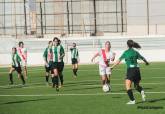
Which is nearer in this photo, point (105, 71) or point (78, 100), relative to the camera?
point (78, 100)

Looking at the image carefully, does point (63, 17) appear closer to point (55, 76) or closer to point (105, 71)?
point (55, 76)

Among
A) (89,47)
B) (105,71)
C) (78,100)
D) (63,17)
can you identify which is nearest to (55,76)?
(105,71)

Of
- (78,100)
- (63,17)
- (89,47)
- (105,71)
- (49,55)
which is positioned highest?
(63,17)

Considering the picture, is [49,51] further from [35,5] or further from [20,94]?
[35,5]

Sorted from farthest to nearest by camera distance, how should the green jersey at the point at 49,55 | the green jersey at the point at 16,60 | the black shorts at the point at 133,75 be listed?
the green jersey at the point at 16,60, the green jersey at the point at 49,55, the black shorts at the point at 133,75

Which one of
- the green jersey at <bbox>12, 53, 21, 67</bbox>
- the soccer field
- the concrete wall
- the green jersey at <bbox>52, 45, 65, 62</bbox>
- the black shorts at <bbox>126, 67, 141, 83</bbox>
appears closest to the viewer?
the soccer field

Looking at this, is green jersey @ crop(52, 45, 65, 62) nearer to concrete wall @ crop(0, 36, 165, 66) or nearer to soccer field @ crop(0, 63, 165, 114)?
soccer field @ crop(0, 63, 165, 114)

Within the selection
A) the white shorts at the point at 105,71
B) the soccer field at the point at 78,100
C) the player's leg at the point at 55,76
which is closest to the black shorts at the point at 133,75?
the soccer field at the point at 78,100

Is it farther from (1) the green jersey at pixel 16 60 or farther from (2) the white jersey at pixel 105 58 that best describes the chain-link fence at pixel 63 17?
(2) the white jersey at pixel 105 58

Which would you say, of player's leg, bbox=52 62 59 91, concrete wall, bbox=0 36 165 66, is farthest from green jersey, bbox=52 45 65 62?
concrete wall, bbox=0 36 165 66

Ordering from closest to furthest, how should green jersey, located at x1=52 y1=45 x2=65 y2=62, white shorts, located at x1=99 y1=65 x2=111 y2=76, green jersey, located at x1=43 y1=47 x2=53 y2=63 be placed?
white shorts, located at x1=99 y1=65 x2=111 y2=76, green jersey, located at x1=52 y1=45 x2=65 y2=62, green jersey, located at x1=43 y1=47 x2=53 y2=63

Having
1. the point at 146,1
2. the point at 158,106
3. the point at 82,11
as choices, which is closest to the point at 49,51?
the point at 158,106

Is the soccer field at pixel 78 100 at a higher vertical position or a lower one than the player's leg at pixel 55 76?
lower

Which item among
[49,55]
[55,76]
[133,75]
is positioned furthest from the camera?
[49,55]
